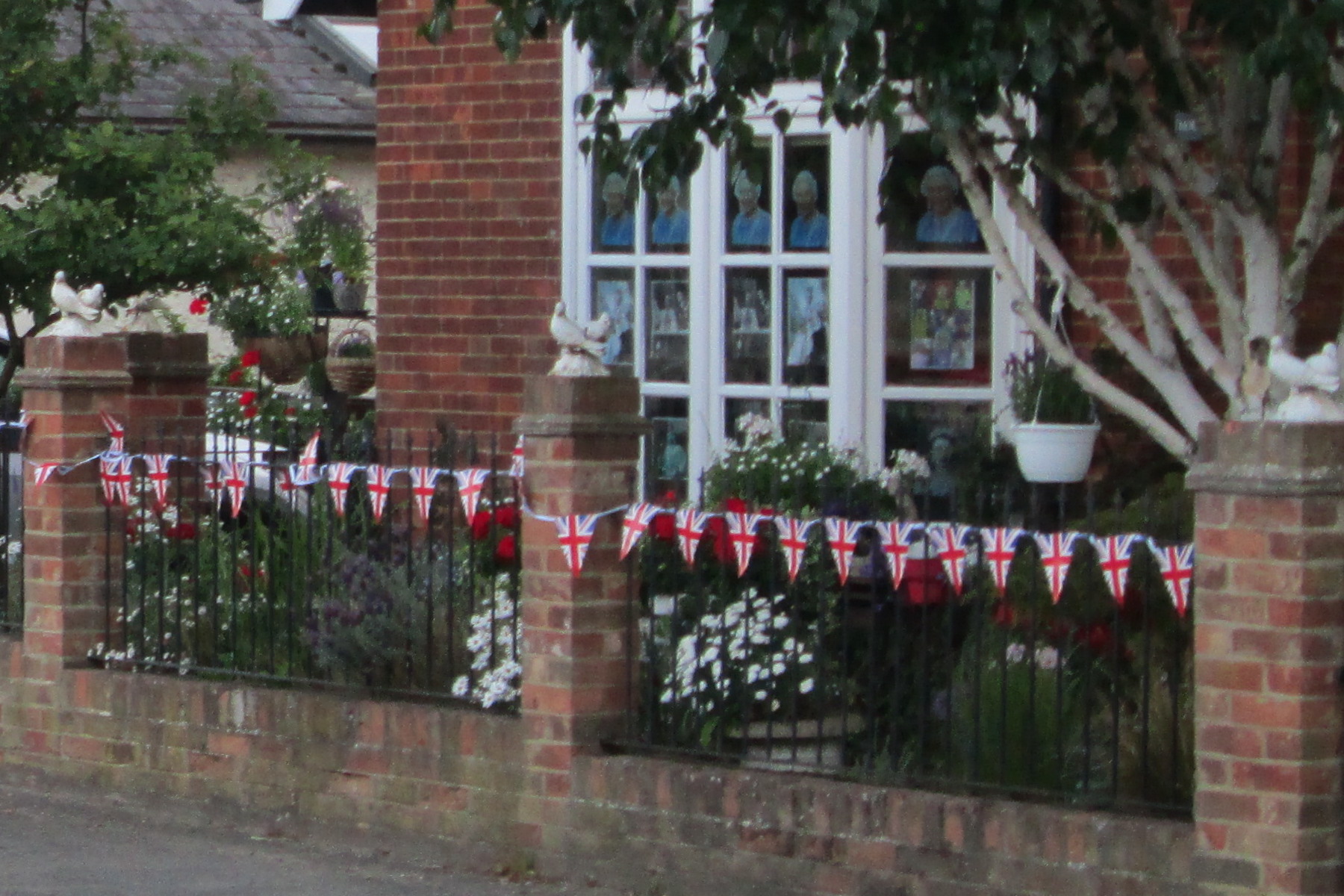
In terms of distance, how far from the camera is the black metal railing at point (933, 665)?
20.1 feet

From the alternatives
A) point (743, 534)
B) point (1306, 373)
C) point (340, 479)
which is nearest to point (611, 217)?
point (340, 479)

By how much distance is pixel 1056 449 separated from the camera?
26.2 feet

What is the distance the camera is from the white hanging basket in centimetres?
795

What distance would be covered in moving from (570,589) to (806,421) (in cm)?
240

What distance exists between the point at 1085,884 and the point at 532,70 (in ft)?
16.5

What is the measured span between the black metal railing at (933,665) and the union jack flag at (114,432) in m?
2.17

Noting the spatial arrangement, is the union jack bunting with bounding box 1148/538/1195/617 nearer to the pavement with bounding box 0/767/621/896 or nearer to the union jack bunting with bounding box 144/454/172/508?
the pavement with bounding box 0/767/621/896

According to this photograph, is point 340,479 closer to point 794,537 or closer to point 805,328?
point 794,537

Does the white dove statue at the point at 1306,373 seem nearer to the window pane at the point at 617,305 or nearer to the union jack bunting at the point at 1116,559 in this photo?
the union jack bunting at the point at 1116,559

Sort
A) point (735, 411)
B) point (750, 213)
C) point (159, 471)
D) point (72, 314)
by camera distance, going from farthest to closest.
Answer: point (735, 411) < point (750, 213) < point (72, 314) < point (159, 471)

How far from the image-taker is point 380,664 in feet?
25.0

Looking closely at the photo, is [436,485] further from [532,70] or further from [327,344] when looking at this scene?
[327,344]

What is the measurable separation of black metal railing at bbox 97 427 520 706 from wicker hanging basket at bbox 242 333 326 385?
833cm

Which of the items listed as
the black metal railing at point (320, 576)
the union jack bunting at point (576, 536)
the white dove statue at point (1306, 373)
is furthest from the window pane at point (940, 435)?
the white dove statue at point (1306, 373)
